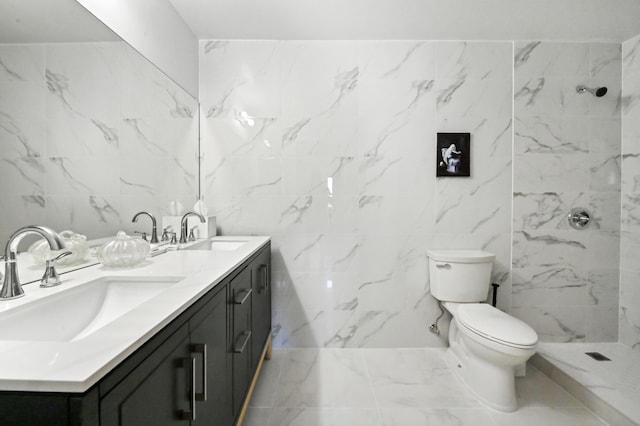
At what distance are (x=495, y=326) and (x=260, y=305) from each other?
133 cm

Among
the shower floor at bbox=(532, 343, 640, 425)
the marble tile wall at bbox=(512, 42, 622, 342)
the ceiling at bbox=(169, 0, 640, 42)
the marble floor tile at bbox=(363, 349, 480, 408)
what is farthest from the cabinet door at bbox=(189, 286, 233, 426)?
the marble tile wall at bbox=(512, 42, 622, 342)

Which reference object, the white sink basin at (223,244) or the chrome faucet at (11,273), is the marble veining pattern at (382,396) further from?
the chrome faucet at (11,273)

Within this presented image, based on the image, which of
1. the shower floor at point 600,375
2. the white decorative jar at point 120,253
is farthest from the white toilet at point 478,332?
the white decorative jar at point 120,253

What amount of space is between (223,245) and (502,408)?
186 cm

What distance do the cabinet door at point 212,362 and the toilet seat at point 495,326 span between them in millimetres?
1320

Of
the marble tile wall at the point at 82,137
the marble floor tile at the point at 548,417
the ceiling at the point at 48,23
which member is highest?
the ceiling at the point at 48,23

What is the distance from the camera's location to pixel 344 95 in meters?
2.17

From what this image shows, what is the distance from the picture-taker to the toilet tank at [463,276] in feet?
6.49

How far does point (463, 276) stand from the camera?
6.52 ft

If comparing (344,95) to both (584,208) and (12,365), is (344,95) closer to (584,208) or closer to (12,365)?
(584,208)

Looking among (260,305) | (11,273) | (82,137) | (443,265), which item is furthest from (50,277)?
(443,265)

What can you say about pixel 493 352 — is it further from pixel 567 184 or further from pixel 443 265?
pixel 567 184

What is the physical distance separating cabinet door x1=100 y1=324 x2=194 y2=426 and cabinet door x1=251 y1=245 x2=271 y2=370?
76 cm

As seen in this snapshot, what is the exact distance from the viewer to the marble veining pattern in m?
1.52
